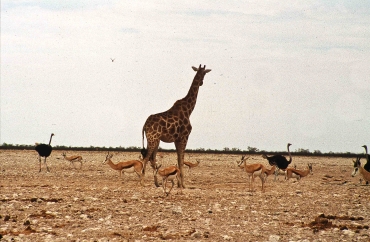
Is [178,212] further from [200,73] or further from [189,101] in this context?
[200,73]

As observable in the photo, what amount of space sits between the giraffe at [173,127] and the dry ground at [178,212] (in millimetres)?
1143

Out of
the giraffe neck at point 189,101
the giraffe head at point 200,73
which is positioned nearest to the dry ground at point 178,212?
the giraffe neck at point 189,101

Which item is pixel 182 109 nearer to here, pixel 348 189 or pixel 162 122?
pixel 162 122

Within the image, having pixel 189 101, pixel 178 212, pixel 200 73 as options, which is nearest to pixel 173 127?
pixel 189 101

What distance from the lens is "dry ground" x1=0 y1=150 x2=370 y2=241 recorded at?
1291 centimetres

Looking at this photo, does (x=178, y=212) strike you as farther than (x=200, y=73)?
No

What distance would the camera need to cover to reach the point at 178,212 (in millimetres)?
15422

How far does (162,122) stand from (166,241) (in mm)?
10274

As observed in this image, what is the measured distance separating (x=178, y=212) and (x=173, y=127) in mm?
7160

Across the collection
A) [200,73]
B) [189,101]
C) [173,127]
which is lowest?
[173,127]

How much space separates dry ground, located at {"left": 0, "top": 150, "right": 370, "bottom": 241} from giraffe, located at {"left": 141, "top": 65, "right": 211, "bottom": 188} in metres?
1.14

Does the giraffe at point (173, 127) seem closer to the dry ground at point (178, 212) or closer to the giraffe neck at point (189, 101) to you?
the giraffe neck at point (189, 101)

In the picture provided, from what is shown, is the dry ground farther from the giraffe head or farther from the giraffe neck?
the giraffe head

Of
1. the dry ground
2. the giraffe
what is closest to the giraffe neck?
the giraffe
